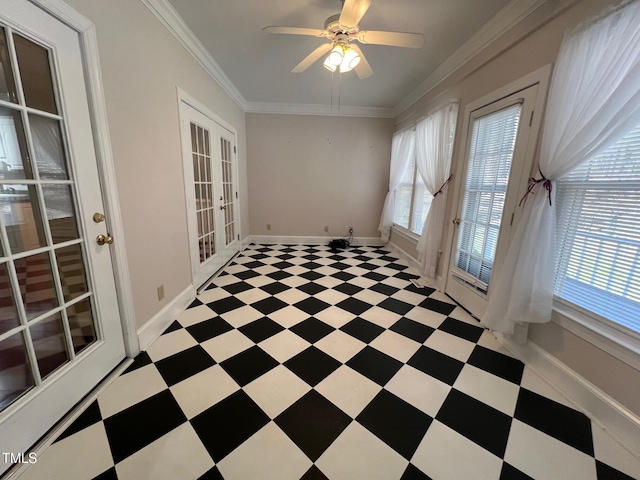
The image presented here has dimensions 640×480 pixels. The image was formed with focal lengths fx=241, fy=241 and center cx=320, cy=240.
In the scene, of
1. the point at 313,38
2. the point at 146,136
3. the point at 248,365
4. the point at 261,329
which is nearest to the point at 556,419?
the point at 248,365

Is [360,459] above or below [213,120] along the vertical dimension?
below

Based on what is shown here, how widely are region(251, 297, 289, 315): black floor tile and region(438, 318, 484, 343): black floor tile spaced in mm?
1525

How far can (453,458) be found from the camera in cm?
113

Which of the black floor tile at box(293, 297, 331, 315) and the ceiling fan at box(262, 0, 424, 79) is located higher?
the ceiling fan at box(262, 0, 424, 79)

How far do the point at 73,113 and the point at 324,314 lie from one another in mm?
2196

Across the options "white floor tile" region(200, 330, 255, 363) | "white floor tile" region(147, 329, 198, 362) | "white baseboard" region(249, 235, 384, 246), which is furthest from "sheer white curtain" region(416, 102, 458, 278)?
"white floor tile" region(147, 329, 198, 362)

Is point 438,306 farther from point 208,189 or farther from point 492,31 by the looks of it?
A: point 208,189

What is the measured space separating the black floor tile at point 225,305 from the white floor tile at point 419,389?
1.59 meters

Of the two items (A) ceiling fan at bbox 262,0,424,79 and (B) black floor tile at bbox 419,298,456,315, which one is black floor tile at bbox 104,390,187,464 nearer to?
(B) black floor tile at bbox 419,298,456,315

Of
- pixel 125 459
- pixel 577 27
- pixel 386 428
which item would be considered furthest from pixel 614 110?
pixel 125 459

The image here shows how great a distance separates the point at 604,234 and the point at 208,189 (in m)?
3.46

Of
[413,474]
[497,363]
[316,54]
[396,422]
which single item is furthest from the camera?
[316,54]

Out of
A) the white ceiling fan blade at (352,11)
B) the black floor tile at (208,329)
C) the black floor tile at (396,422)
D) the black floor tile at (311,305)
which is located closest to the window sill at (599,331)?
the black floor tile at (396,422)

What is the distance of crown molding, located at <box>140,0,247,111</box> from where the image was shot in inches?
71.8
